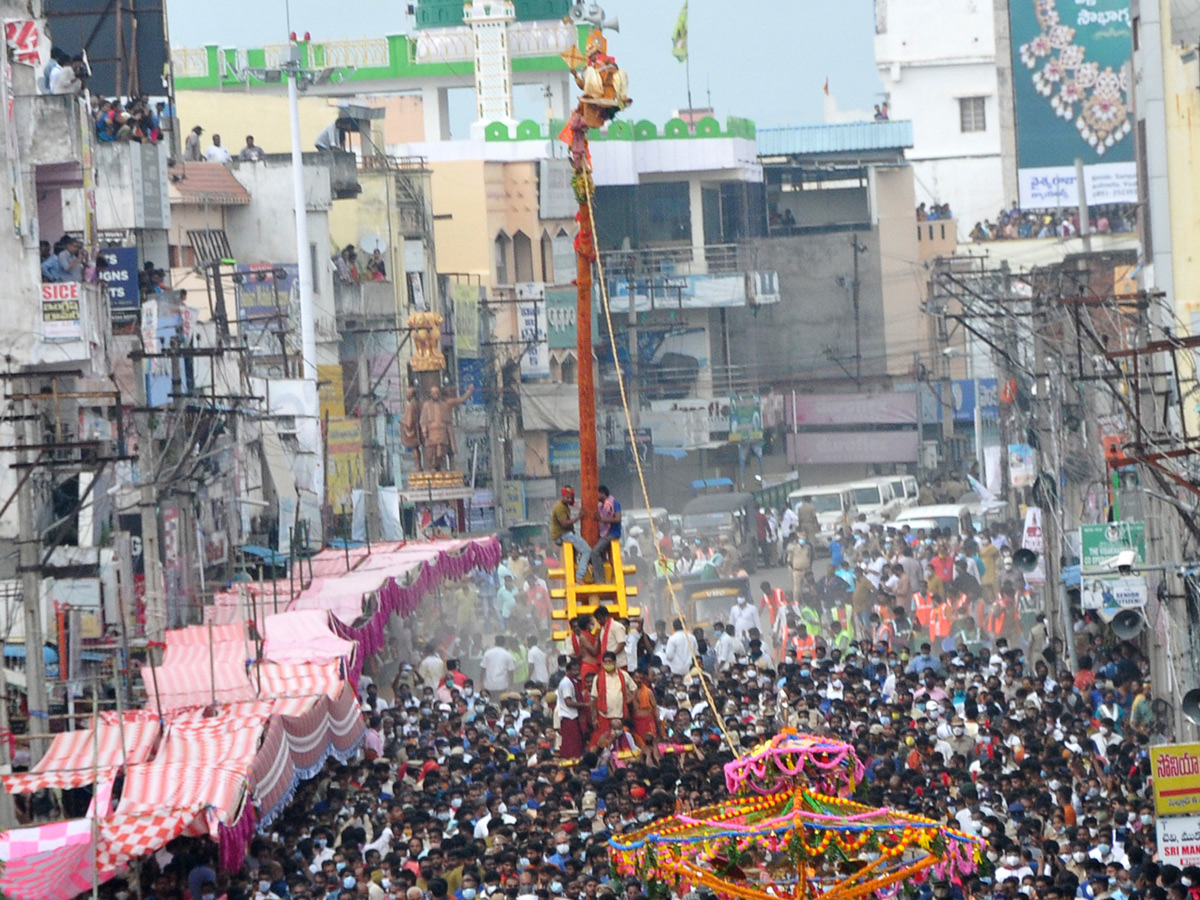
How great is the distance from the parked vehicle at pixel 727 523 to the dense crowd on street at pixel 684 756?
50.4 ft

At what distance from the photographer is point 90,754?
19.2m

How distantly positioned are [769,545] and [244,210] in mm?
13021

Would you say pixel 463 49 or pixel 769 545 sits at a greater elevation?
pixel 463 49

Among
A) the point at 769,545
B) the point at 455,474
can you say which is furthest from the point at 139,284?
the point at 769,545

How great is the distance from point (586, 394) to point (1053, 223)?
3833 cm

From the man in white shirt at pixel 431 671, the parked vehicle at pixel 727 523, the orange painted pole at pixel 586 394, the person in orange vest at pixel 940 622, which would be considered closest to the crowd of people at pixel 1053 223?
the parked vehicle at pixel 727 523

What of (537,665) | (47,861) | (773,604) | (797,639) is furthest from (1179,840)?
(773,604)

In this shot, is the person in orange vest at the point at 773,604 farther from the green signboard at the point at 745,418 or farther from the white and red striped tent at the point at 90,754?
the green signboard at the point at 745,418

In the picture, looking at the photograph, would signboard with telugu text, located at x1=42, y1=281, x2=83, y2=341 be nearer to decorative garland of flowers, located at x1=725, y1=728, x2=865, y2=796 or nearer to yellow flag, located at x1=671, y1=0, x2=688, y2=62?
decorative garland of flowers, located at x1=725, y1=728, x2=865, y2=796

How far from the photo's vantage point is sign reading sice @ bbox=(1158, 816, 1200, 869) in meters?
16.3

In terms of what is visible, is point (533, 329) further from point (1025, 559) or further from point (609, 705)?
point (609, 705)

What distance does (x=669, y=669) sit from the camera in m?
28.2

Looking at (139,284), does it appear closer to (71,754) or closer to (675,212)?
(71,754)

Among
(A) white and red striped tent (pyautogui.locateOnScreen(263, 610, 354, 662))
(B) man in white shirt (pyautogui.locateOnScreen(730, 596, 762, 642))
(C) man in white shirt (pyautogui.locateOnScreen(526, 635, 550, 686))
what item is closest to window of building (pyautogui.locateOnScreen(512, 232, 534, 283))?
(B) man in white shirt (pyautogui.locateOnScreen(730, 596, 762, 642))
